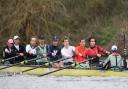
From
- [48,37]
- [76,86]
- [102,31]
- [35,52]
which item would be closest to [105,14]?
[102,31]

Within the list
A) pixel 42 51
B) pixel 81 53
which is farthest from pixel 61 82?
pixel 42 51

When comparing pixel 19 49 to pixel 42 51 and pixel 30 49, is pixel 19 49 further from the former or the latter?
pixel 42 51

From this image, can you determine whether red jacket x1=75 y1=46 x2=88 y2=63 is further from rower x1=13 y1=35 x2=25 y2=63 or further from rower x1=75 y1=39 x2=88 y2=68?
rower x1=13 y1=35 x2=25 y2=63

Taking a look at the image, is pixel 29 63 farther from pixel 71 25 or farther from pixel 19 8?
pixel 71 25

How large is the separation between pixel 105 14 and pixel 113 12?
0.41m

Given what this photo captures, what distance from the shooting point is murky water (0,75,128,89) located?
9898 mm

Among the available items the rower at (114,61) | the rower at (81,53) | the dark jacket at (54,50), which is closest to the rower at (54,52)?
the dark jacket at (54,50)

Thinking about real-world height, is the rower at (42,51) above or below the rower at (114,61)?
above

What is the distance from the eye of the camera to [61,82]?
34.4 ft

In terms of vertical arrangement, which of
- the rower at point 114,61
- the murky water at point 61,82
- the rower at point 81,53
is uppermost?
the rower at point 81,53

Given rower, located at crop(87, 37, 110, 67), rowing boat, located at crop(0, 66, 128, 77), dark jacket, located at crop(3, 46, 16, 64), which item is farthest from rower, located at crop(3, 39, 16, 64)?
rower, located at crop(87, 37, 110, 67)

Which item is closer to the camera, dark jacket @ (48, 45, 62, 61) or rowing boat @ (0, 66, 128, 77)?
rowing boat @ (0, 66, 128, 77)

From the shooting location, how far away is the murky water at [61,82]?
9.90 meters

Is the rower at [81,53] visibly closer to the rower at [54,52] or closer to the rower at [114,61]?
the rower at [54,52]
